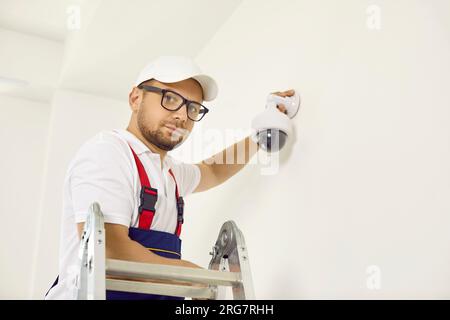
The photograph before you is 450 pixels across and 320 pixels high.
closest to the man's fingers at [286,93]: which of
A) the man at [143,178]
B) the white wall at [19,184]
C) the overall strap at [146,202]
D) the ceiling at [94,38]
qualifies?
the man at [143,178]

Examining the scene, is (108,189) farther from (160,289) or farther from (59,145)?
(59,145)

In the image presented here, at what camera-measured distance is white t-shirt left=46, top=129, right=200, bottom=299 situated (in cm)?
148

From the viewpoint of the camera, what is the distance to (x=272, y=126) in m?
1.76

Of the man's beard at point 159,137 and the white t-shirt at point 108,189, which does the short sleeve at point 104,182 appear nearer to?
the white t-shirt at point 108,189

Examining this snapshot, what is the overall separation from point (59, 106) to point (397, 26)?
8.15 ft

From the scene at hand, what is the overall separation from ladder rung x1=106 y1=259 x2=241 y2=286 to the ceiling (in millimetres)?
1637

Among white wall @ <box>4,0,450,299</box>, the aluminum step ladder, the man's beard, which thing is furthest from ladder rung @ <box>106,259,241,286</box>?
the man's beard

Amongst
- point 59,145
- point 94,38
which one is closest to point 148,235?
point 94,38

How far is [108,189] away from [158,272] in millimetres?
310

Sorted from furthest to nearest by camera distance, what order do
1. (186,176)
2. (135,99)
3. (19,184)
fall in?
(19,184)
(186,176)
(135,99)

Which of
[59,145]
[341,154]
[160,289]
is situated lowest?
[160,289]

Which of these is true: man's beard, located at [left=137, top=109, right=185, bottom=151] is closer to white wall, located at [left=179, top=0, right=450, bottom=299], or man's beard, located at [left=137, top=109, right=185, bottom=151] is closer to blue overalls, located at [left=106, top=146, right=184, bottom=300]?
blue overalls, located at [left=106, top=146, right=184, bottom=300]

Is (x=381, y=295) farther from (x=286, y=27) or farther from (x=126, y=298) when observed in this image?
(x=286, y=27)

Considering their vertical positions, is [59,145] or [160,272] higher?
[59,145]
